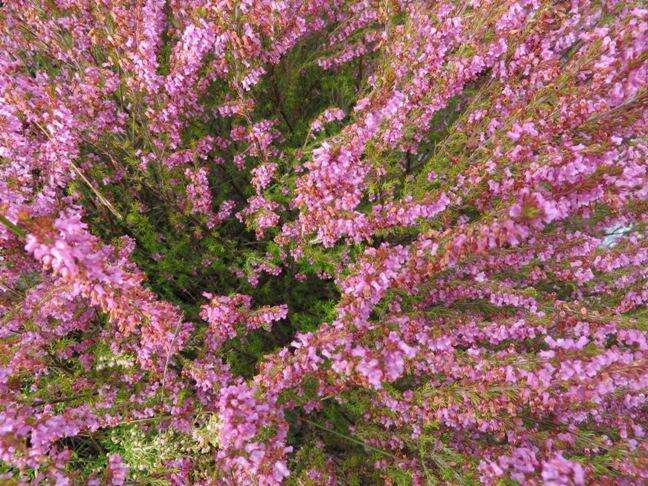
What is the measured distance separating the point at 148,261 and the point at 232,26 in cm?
274

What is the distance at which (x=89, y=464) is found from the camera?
13.9ft

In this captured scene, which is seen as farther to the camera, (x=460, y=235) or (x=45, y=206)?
(x=45, y=206)

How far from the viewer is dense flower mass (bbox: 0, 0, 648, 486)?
2.56 m

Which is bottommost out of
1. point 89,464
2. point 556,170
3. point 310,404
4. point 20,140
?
point 89,464

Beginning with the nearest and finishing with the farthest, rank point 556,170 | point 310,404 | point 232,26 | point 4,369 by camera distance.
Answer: point 556,170, point 4,369, point 232,26, point 310,404

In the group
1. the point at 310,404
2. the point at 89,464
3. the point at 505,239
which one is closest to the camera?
the point at 505,239

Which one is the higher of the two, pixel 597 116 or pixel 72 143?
pixel 597 116

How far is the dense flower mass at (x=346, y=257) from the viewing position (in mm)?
2562

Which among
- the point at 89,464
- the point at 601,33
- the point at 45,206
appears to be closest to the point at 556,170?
the point at 601,33

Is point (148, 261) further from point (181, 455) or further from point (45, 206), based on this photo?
point (181, 455)

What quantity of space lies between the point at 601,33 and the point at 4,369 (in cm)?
481

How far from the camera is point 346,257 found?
429 centimetres

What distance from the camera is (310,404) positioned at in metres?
3.66

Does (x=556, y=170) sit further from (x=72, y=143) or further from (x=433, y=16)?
(x=72, y=143)
